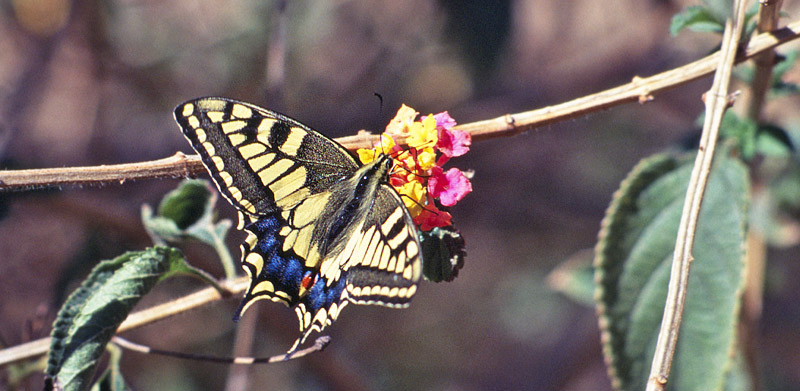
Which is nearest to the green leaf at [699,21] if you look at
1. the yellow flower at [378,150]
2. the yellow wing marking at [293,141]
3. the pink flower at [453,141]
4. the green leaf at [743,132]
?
the green leaf at [743,132]

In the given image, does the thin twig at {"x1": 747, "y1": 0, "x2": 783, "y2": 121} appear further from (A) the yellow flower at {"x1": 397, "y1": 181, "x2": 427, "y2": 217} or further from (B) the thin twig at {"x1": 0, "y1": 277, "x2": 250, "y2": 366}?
(B) the thin twig at {"x1": 0, "y1": 277, "x2": 250, "y2": 366}

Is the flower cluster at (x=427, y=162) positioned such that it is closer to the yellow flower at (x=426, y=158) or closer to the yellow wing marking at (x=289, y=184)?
the yellow flower at (x=426, y=158)

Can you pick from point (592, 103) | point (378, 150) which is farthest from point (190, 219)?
point (592, 103)

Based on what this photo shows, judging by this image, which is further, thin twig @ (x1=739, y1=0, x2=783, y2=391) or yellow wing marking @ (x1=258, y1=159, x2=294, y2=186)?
yellow wing marking @ (x1=258, y1=159, x2=294, y2=186)

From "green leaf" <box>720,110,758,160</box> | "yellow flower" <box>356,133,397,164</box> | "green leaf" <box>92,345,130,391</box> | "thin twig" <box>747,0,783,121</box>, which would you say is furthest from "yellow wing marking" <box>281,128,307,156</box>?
"green leaf" <box>720,110,758,160</box>

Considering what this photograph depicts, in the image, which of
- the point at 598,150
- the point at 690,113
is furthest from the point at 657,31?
the point at 598,150

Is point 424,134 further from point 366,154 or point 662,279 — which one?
point 662,279

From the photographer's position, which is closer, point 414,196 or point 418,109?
point 414,196
